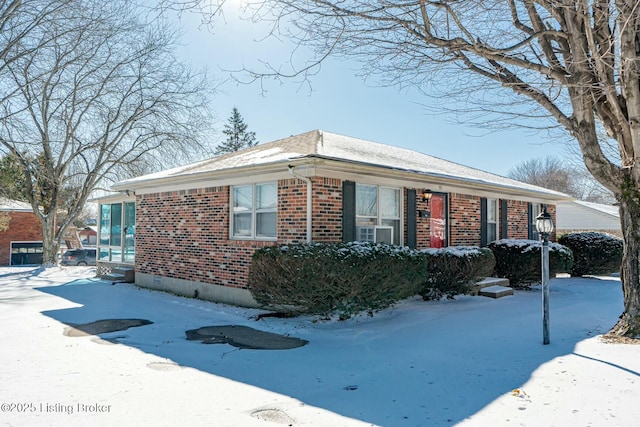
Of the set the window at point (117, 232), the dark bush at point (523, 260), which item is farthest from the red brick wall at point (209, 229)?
the dark bush at point (523, 260)

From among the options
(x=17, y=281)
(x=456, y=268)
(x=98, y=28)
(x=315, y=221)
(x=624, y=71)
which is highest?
(x=98, y=28)

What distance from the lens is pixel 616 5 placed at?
604 cm

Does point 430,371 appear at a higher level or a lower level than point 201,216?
lower

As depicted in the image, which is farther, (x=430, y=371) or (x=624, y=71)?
(x=624, y=71)

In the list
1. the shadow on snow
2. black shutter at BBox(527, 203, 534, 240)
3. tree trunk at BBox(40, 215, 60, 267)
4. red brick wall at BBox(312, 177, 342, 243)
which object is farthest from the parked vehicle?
black shutter at BBox(527, 203, 534, 240)

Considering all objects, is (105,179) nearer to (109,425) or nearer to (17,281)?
(17,281)

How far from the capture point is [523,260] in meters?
11.8

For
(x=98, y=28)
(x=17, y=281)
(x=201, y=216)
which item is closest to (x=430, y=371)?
(x=201, y=216)

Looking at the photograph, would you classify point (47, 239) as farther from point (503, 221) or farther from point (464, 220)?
point (503, 221)

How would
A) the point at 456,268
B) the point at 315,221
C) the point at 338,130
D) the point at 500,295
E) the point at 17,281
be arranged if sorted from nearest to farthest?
the point at 315,221 < the point at 456,268 < the point at 500,295 < the point at 338,130 < the point at 17,281

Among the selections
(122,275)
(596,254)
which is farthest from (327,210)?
(596,254)

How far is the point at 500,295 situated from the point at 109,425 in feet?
30.0

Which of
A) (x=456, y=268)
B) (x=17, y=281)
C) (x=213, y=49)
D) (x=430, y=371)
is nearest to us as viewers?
(x=430, y=371)

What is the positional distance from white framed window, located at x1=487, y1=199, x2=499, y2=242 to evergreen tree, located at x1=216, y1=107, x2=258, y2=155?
119ft
